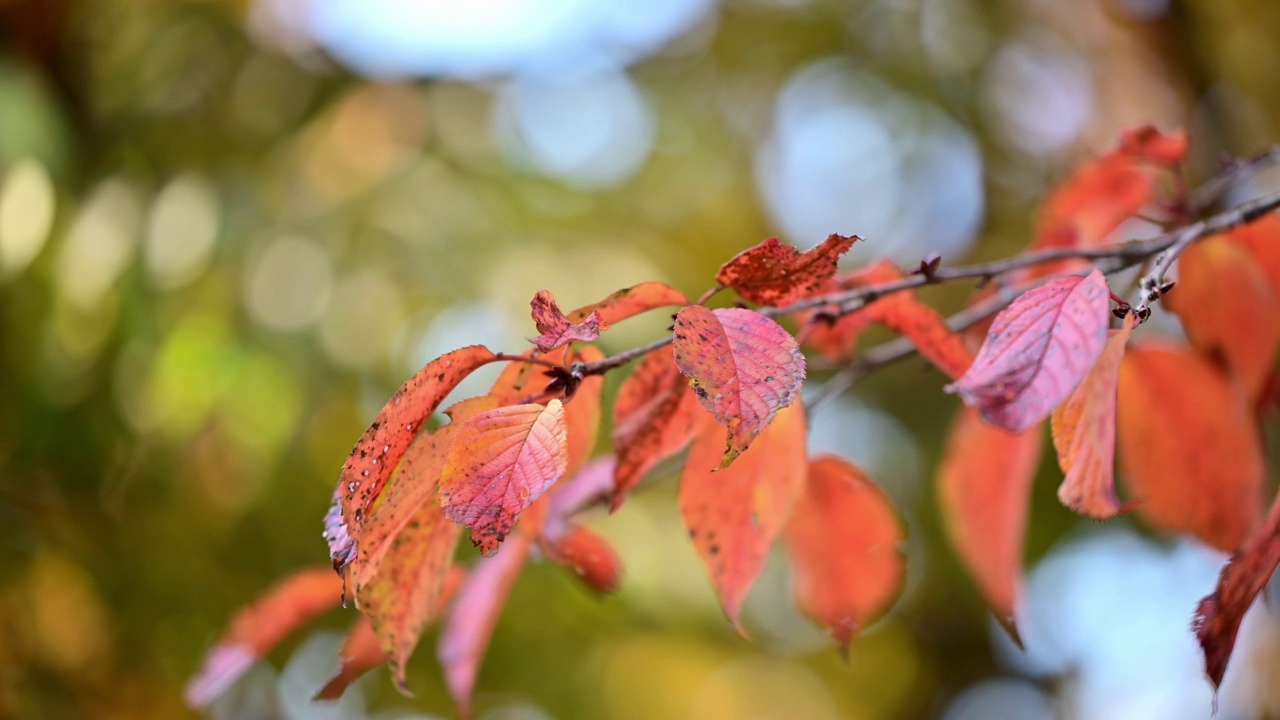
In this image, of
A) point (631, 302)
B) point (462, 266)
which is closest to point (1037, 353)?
point (631, 302)

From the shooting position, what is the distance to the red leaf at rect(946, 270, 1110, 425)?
25 centimetres

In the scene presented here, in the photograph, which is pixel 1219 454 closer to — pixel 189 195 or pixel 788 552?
pixel 788 552

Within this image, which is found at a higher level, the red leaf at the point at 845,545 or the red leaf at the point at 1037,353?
the red leaf at the point at 1037,353

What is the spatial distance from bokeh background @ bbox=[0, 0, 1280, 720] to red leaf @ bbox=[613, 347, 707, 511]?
2.12 ft

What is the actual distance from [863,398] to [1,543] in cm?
146

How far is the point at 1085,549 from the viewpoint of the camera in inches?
71.2

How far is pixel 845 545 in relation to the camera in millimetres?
513

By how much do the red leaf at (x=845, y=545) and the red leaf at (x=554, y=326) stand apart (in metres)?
0.26

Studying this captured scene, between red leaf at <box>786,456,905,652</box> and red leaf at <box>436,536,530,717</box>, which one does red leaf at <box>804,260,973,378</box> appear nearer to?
red leaf at <box>786,456,905,652</box>

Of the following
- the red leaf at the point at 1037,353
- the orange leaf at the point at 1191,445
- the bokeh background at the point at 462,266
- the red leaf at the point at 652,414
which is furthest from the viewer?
the bokeh background at the point at 462,266

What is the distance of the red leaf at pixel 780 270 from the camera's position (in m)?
0.32

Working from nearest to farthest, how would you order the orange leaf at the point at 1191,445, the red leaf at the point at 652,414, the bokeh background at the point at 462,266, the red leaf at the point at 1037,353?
the red leaf at the point at 1037,353, the red leaf at the point at 652,414, the orange leaf at the point at 1191,445, the bokeh background at the point at 462,266

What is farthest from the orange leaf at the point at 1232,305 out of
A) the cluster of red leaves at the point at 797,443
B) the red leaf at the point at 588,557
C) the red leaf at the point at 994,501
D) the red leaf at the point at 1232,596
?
the red leaf at the point at 588,557

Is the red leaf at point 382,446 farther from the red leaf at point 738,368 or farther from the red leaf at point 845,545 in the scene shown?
the red leaf at point 845,545
